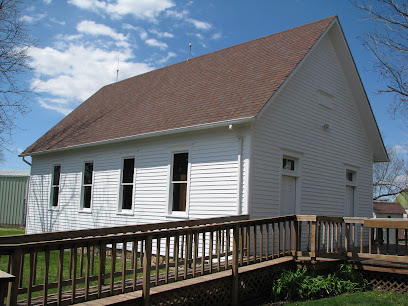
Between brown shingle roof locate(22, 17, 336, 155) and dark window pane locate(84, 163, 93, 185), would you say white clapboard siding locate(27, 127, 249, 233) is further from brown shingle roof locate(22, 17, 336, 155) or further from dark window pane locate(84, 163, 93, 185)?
brown shingle roof locate(22, 17, 336, 155)

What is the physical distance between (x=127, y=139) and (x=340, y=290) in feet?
25.1

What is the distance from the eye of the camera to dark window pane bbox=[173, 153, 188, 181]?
11844 millimetres

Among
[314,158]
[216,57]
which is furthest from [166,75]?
[314,158]

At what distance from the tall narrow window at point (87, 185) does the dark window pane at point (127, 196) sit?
2.20 metres

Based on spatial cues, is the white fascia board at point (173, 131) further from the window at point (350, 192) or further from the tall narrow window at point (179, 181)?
Result: the window at point (350, 192)

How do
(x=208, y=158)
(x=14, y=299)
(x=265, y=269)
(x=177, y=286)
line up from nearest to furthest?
1. (x=14, y=299)
2. (x=177, y=286)
3. (x=265, y=269)
4. (x=208, y=158)

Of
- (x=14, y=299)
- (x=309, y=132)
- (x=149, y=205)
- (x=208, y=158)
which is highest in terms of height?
(x=309, y=132)

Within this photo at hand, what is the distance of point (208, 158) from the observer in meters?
11.1

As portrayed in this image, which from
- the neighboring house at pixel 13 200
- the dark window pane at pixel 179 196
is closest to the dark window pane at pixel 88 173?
the dark window pane at pixel 179 196

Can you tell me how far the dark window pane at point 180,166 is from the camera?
11.8 m

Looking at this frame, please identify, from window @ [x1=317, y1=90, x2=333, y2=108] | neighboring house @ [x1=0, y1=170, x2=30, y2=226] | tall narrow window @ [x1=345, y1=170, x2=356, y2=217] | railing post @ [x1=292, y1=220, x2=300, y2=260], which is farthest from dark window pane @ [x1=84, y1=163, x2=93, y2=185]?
neighboring house @ [x1=0, y1=170, x2=30, y2=226]

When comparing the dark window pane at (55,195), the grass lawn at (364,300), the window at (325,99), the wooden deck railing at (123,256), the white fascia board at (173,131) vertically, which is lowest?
the grass lawn at (364,300)

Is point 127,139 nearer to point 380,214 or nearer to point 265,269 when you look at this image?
point 265,269

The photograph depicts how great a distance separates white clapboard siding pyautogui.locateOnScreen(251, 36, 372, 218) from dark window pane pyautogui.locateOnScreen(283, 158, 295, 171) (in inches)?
13.0
